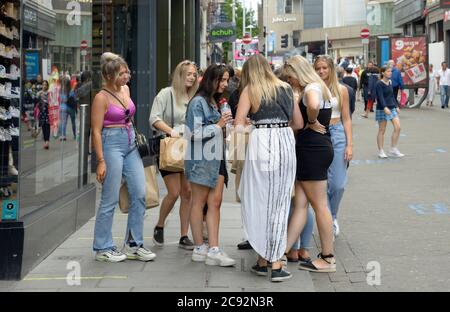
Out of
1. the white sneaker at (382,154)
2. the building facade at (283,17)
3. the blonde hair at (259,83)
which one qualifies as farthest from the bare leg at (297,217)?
the building facade at (283,17)

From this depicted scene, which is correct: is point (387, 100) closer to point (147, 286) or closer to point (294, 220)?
point (294, 220)

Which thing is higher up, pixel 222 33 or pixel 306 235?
pixel 222 33

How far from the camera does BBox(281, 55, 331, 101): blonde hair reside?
676 centimetres

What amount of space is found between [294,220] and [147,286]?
4.80 ft

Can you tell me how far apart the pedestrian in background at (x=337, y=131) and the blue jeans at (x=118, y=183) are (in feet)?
6.40

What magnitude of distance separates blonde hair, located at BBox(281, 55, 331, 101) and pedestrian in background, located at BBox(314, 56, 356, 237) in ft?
3.30

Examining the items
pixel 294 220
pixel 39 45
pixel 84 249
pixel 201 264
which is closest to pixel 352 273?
pixel 294 220

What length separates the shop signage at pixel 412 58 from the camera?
3042 centimetres

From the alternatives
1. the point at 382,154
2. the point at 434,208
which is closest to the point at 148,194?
the point at 434,208

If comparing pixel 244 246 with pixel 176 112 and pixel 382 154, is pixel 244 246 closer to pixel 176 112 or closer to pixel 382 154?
pixel 176 112

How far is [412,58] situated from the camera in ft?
101

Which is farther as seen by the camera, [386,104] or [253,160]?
[386,104]

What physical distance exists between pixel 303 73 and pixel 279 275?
5.54 ft
